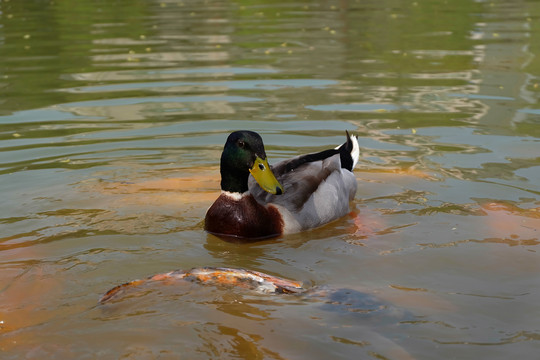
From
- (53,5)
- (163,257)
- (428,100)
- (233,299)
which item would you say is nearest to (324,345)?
(233,299)

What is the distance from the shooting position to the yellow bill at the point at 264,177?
669 cm

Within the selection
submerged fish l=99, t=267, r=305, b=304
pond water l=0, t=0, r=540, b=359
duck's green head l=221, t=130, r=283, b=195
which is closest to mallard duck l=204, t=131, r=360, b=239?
duck's green head l=221, t=130, r=283, b=195

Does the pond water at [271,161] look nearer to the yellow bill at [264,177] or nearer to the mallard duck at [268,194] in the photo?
the mallard duck at [268,194]

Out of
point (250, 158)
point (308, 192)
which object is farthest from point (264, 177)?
point (308, 192)

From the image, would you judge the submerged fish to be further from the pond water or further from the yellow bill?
the yellow bill

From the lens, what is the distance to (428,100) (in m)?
11.1

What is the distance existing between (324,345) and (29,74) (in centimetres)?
998

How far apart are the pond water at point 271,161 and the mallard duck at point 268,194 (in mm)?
145

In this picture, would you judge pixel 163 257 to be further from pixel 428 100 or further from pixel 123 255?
pixel 428 100

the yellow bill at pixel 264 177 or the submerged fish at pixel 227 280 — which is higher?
the yellow bill at pixel 264 177

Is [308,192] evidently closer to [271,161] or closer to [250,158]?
[250,158]

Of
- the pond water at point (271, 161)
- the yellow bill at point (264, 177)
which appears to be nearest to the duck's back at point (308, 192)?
the pond water at point (271, 161)

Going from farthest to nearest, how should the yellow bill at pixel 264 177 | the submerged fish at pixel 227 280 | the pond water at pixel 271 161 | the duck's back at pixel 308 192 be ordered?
the duck's back at pixel 308 192 → the yellow bill at pixel 264 177 → the submerged fish at pixel 227 280 → the pond water at pixel 271 161

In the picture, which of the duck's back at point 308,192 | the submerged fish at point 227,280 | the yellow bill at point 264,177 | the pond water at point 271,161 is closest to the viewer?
the pond water at point 271,161
